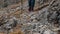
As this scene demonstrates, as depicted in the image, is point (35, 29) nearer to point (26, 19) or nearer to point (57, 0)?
point (26, 19)

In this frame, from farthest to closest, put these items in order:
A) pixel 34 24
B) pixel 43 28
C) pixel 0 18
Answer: pixel 0 18 < pixel 34 24 < pixel 43 28

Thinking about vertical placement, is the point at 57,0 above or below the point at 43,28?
above

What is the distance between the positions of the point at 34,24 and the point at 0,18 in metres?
1.71

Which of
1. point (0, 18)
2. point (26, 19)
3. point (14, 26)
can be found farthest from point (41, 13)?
point (0, 18)

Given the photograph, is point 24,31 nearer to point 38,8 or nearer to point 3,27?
point 3,27

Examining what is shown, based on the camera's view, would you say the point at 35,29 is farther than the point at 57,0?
No

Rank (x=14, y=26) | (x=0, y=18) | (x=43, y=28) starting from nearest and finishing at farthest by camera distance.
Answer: (x=43, y=28)
(x=14, y=26)
(x=0, y=18)

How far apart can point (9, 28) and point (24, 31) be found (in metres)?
0.64

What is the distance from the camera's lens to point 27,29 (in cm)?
580

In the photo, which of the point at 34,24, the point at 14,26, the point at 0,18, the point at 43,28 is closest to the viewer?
the point at 43,28

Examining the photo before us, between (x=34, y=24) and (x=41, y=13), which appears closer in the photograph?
(x=34, y=24)

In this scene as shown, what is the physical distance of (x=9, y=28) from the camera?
618 centimetres

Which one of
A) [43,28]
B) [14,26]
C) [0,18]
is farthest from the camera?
[0,18]

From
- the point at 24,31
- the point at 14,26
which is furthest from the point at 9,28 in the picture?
the point at 24,31
